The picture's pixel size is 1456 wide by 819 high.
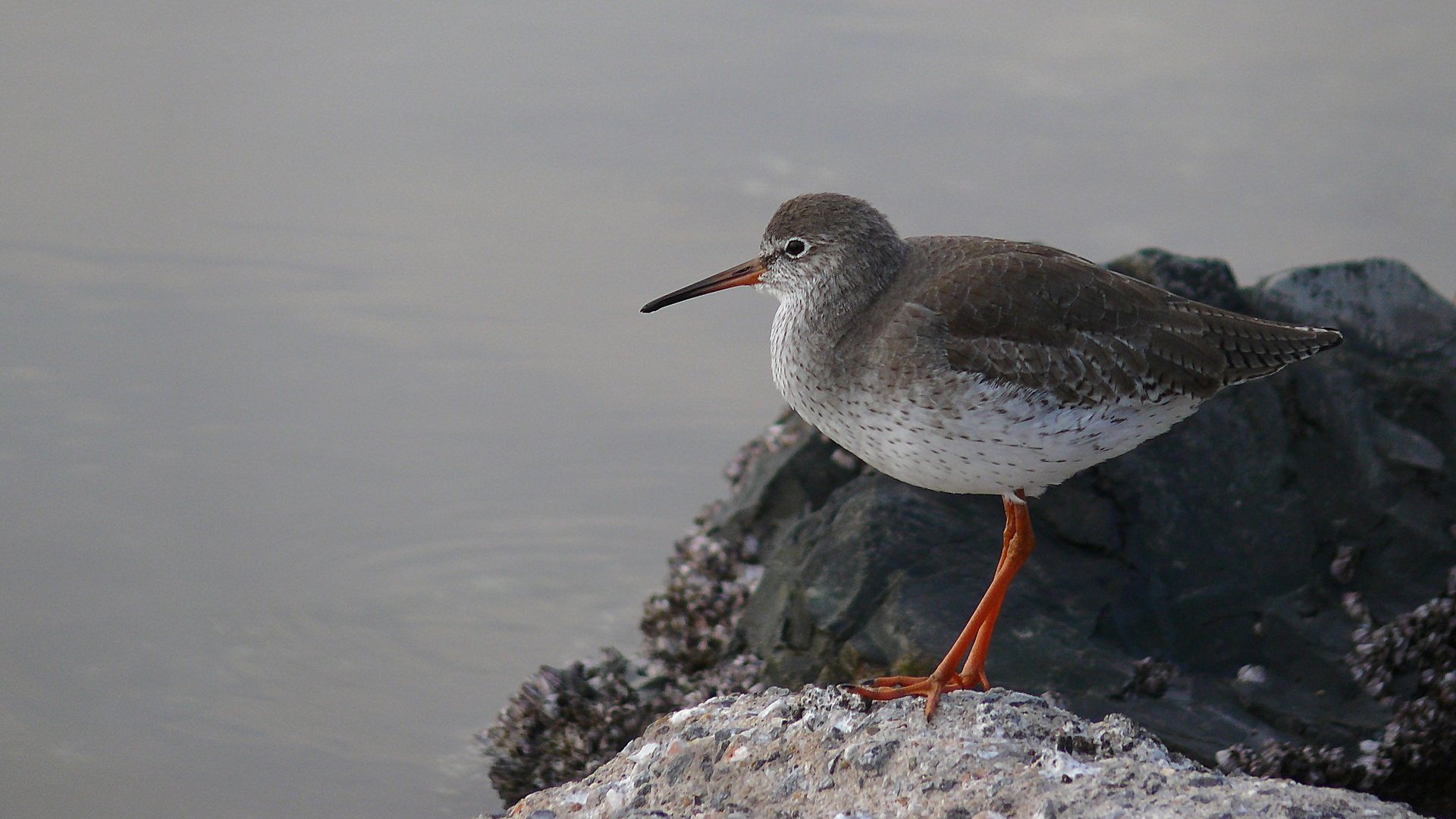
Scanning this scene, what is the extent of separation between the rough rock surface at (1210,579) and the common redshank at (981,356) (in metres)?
0.73

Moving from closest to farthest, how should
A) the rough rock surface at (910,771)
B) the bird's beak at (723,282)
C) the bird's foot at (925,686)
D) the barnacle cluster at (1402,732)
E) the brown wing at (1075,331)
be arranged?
1. the rough rock surface at (910,771)
2. the bird's foot at (925,686)
3. the brown wing at (1075,331)
4. the barnacle cluster at (1402,732)
5. the bird's beak at (723,282)

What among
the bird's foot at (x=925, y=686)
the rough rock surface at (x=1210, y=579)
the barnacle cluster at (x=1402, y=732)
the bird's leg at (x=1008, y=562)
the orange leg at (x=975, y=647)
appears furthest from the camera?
the rough rock surface at (x=1210, y=579)

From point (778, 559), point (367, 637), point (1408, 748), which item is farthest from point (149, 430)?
point (1408, 748)

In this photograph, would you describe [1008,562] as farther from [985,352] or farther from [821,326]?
[821,326]

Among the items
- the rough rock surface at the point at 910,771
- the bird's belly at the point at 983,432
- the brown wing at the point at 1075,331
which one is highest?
the brown wing at the point at 1075,331

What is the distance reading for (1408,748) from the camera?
6.54 meters

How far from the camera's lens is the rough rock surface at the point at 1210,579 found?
21.4 ft

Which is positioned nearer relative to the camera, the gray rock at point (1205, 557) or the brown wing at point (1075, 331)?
the brown wing at point (1075, 331)

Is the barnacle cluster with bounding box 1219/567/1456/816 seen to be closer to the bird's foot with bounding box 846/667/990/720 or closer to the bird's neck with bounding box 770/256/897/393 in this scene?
the bird's foot with bounding box 846/667/990/720

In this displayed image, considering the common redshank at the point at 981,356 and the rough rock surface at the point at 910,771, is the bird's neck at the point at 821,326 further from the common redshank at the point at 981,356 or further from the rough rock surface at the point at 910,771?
the rough rock surface at the point at 910,771

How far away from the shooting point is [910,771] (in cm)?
441

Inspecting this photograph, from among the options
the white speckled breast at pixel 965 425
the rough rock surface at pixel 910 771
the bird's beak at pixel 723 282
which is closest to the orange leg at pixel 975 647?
the rough rock surface at pixel 910 771

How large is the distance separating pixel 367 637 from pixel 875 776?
4.42 meters

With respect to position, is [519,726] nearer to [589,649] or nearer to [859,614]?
[589,649]
